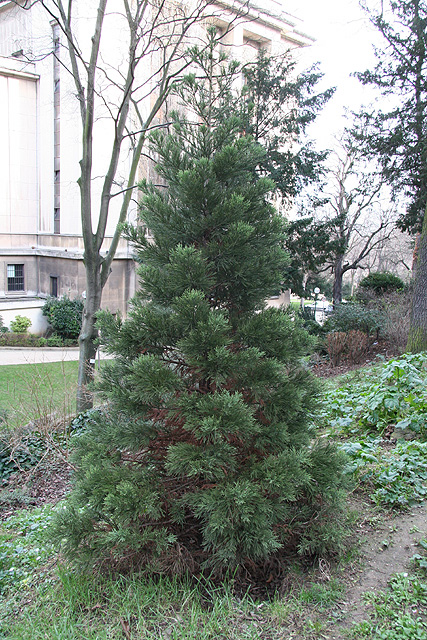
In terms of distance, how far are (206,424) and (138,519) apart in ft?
2.50

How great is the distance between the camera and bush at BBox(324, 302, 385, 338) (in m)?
13.6

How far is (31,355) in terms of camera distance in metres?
18.1

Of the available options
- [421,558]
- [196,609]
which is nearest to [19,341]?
[196,609]

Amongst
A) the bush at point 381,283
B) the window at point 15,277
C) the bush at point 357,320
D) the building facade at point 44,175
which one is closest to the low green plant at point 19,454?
the bush at point 357,320

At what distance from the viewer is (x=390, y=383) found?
6.25 meters

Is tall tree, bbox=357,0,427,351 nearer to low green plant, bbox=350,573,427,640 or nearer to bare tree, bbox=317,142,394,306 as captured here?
bare tree, bbox=317,142,394,306

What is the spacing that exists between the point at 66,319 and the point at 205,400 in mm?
19303

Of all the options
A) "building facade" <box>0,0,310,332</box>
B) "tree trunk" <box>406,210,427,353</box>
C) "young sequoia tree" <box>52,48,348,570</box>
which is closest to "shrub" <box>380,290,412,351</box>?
"tree trunk" <box>406,210,427,353</box>

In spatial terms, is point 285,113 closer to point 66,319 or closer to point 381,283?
point 381,283

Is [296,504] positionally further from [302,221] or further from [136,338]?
[302,221]

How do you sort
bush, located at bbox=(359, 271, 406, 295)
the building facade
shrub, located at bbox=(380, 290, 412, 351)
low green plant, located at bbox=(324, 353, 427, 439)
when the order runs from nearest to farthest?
low green plant, located at bbox=(324, 353, 427, 439) < shrub, located at bbox=(380, 290, 412, 351) < bush, located at bbox=(359, 271, 406, 295) < the building facade

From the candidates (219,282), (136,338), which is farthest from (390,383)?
(136,338)

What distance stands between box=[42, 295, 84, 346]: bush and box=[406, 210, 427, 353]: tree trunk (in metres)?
14.9

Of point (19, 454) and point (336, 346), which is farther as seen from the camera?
point (336, 346)
